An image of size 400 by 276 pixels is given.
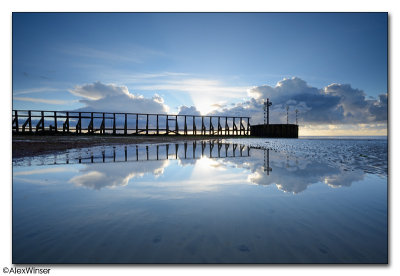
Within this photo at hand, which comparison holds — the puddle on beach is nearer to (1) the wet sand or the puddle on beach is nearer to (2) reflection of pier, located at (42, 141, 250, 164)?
(2) reflection of pier, located at (42, 141, 250, 164)

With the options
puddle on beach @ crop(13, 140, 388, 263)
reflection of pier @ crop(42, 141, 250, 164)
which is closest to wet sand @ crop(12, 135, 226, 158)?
reflection of pier @ crop(42, 141, 250, 164)

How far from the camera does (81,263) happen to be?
5.59 feet

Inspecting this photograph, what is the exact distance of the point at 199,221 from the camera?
232 centimetres

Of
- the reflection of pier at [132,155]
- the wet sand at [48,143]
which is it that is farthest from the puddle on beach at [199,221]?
the wet sand at [48,143]

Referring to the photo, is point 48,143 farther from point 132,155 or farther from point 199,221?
point 199,221

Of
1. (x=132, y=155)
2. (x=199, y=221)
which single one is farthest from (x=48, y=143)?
(x=199, y=221)

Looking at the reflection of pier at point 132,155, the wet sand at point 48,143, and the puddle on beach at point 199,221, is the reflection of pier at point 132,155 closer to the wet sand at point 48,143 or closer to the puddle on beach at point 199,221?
the wet sand at point 48,143

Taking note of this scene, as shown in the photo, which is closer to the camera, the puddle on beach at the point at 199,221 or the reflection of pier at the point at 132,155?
the puddle on beach at the point at 199,221

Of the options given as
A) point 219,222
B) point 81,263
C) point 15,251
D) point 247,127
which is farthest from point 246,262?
point 247,127

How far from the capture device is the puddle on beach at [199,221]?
67.9 inches

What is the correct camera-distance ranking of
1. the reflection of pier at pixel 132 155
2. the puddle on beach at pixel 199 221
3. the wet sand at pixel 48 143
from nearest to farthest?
1. the puddle on beach at pixel 199 221
2. the reflection of pier at pixel 132 155
3. the wet sand at pixel 48 143

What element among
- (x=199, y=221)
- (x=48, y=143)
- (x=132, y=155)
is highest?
(x=48, y=143)

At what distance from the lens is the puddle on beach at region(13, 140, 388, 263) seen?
67.9 inches

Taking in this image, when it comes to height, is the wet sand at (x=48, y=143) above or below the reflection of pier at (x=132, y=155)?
above
